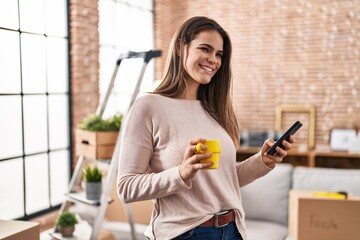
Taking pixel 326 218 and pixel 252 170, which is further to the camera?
pixel 326 218

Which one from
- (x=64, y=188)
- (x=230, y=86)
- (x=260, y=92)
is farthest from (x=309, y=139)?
(x=230, y=86)

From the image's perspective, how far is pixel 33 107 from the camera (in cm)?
334

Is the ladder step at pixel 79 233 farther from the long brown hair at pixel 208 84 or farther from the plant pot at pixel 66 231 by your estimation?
the long brown hair at pixel 208 84

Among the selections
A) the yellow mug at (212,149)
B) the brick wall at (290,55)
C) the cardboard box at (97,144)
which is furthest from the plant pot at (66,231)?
the brick wall at (290,55)

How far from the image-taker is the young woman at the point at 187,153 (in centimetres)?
132

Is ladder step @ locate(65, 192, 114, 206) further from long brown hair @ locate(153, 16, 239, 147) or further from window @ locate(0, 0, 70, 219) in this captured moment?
long brown hair @ locate(153, 16, 239, 147)

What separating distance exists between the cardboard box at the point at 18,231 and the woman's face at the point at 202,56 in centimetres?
93

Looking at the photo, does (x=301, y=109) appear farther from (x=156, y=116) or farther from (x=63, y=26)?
(x=156, y=116)

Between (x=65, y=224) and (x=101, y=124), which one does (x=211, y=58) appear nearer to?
(x=101, y=124)

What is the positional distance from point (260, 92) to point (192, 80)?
4.15 m

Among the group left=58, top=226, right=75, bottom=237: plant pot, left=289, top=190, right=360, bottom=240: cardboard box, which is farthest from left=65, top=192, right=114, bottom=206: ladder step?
left=289, top=190, right=360, bottom=240: cardboard box

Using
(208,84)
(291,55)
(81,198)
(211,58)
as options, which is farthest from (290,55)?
(211,58)

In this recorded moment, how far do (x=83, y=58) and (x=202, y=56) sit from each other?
255 centimetres

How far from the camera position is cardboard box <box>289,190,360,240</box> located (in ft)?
8.78
